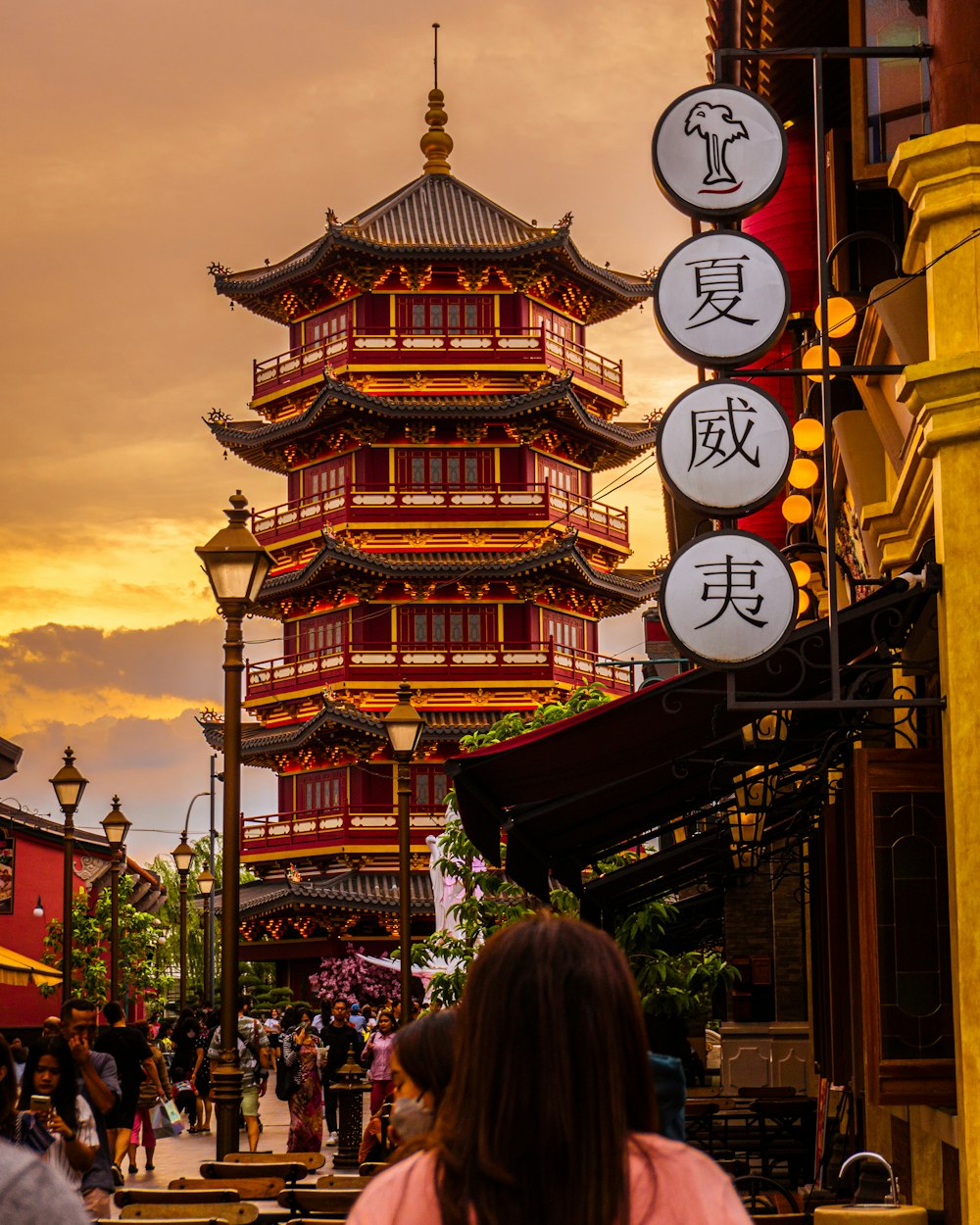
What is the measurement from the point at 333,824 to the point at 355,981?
17.2 ft

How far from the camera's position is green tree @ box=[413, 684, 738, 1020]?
17328 millimetres

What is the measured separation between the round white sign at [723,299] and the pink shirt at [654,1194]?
19.9ft

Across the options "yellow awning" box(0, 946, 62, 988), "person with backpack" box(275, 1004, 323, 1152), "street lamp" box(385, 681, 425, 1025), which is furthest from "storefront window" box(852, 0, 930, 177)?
"yellow awning" box(0, 946, 62, 988)

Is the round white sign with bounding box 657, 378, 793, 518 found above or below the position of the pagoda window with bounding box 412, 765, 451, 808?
below

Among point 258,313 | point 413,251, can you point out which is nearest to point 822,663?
point 413,251

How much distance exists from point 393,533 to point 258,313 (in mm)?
9279

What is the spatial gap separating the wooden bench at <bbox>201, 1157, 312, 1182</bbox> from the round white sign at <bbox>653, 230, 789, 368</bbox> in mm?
5247

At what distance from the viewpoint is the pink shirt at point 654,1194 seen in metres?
2.41

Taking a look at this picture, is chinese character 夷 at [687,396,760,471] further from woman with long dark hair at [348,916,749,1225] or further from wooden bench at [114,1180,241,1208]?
woman with long dark hair at [348,916,749,1225]

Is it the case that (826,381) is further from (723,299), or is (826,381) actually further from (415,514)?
(415,514)

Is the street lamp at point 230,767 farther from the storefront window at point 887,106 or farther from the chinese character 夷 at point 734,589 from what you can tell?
the storefront window at point 887,106

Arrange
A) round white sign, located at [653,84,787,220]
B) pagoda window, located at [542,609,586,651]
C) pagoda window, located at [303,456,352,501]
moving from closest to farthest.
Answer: round white sign, located at [653,84,787,220], pagoda window, located at [542,609,586,651], pagoda window, located at [303,456,352,501]

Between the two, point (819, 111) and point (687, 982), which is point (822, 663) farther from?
point (687, 982)

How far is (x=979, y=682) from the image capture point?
7.68 m
